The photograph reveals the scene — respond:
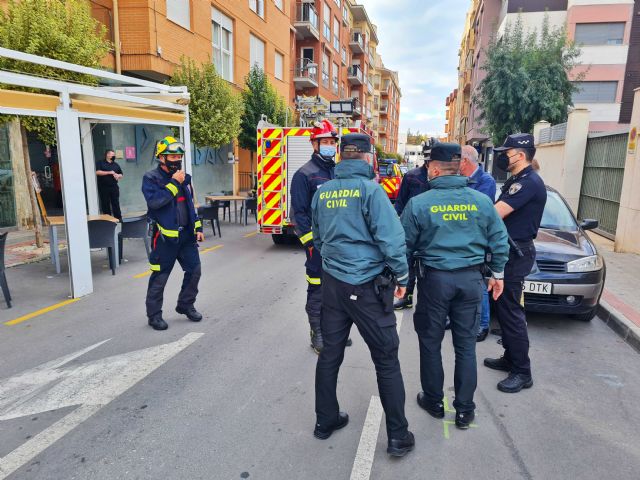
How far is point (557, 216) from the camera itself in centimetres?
626

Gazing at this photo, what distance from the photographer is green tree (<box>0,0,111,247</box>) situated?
8.19m

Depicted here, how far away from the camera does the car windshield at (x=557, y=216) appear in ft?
19.9

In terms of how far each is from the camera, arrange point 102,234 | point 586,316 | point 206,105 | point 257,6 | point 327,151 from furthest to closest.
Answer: point 257,6, point 206,105, point 102,234, point 586,316, point 327,151

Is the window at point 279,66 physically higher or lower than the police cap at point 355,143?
higher

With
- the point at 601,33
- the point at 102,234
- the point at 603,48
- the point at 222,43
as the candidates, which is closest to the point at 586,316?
the point at 102,234

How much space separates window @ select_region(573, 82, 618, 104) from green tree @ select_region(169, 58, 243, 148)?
23.6 meters

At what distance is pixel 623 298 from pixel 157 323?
20.3ft

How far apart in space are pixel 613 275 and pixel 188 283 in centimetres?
691

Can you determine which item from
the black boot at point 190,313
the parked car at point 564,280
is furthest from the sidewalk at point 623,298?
the black boot at point 190,313

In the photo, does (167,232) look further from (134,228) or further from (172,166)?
(134,228)

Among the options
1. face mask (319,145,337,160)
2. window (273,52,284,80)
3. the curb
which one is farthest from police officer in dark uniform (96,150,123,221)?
window (273,52,284,80)

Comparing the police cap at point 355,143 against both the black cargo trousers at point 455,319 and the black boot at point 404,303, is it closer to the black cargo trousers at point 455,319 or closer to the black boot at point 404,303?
the black cargo trousers at point 455,319

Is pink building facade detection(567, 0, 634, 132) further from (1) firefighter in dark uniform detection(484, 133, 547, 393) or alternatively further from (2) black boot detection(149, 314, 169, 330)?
(2) black boot detection(149, 314, 169, 330)

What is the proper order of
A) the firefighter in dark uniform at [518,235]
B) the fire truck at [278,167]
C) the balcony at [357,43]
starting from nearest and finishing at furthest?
the firefighter in dark uniform at [518,235] → the fire truck at [278,167] → the balcony at [357,43]
